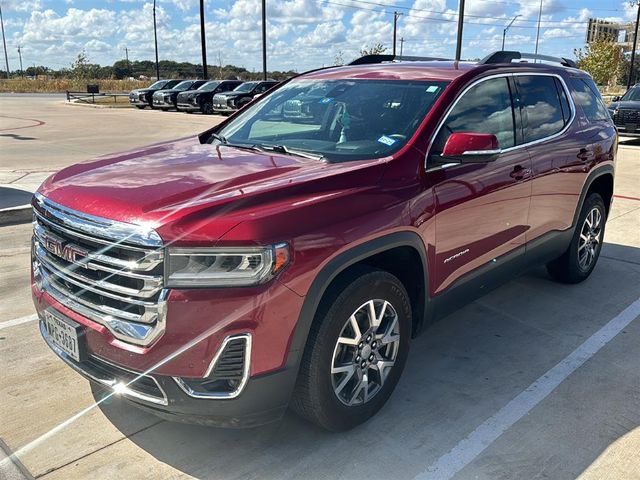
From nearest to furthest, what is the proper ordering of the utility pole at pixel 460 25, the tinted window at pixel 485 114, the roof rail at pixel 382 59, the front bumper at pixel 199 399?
the front bumper at pixel 199 399, the tinted window at pixel 485 114, the roof rail at pixel 382 59, the utility pole at pixel 460 25

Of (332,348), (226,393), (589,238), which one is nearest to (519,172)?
(589,238)

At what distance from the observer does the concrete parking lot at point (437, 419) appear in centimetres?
281

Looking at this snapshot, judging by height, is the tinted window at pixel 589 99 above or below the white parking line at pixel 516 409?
above

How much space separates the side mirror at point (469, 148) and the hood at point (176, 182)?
1.77ft

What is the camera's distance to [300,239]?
2.52 meters

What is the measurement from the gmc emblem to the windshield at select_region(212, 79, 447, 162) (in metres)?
1.39

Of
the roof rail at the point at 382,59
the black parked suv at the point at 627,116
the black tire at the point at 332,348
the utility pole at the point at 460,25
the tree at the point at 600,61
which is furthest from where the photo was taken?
the tree at the point at 600,61

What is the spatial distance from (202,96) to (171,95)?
9.57 feet

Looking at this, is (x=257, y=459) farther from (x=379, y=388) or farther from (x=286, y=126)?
(x=286, y=126)

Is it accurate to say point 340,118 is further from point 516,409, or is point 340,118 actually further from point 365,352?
point 516,409

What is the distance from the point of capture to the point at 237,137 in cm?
405

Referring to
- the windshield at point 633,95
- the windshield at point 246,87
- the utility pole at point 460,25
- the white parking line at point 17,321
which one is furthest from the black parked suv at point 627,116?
the windshield at point 246,87

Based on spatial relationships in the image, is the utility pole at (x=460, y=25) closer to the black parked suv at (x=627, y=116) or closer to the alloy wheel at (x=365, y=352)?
the black parked suv at (x=627, y=116)

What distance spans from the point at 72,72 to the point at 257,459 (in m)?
68.3
